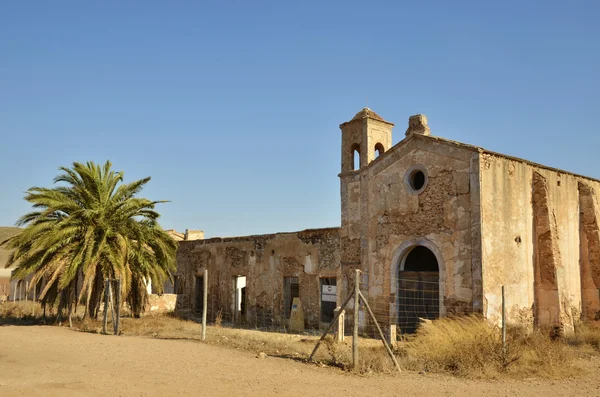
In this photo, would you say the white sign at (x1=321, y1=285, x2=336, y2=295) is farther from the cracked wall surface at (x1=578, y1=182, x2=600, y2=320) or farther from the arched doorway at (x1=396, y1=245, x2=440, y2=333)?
the cracked wall surface at (x1=578, y1=182, x2=600, y2=320)

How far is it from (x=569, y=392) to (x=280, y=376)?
5.16 m

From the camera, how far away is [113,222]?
19.8 metres

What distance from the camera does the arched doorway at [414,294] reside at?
57.9 ft

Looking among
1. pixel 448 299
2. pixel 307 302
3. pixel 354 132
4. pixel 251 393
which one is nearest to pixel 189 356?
pixel 251 393

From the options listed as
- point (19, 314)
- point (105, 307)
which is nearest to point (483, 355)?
point (105, 307)

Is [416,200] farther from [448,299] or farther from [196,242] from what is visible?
[196,242]

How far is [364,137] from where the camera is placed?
20.6 meters

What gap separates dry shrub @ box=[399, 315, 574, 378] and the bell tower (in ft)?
28.2

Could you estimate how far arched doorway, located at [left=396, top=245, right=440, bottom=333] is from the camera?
17.7m

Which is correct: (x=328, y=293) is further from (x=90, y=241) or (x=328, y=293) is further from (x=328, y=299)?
(x=90, y=241)

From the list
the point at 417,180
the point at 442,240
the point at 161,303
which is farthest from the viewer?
the point at 161,303

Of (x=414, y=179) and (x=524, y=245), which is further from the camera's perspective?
(x=414, y=179)

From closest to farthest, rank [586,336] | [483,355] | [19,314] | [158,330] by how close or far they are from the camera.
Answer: [483,355] < [586,336] < [158,330] < [19,314]

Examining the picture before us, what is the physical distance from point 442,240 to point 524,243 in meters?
2.67
